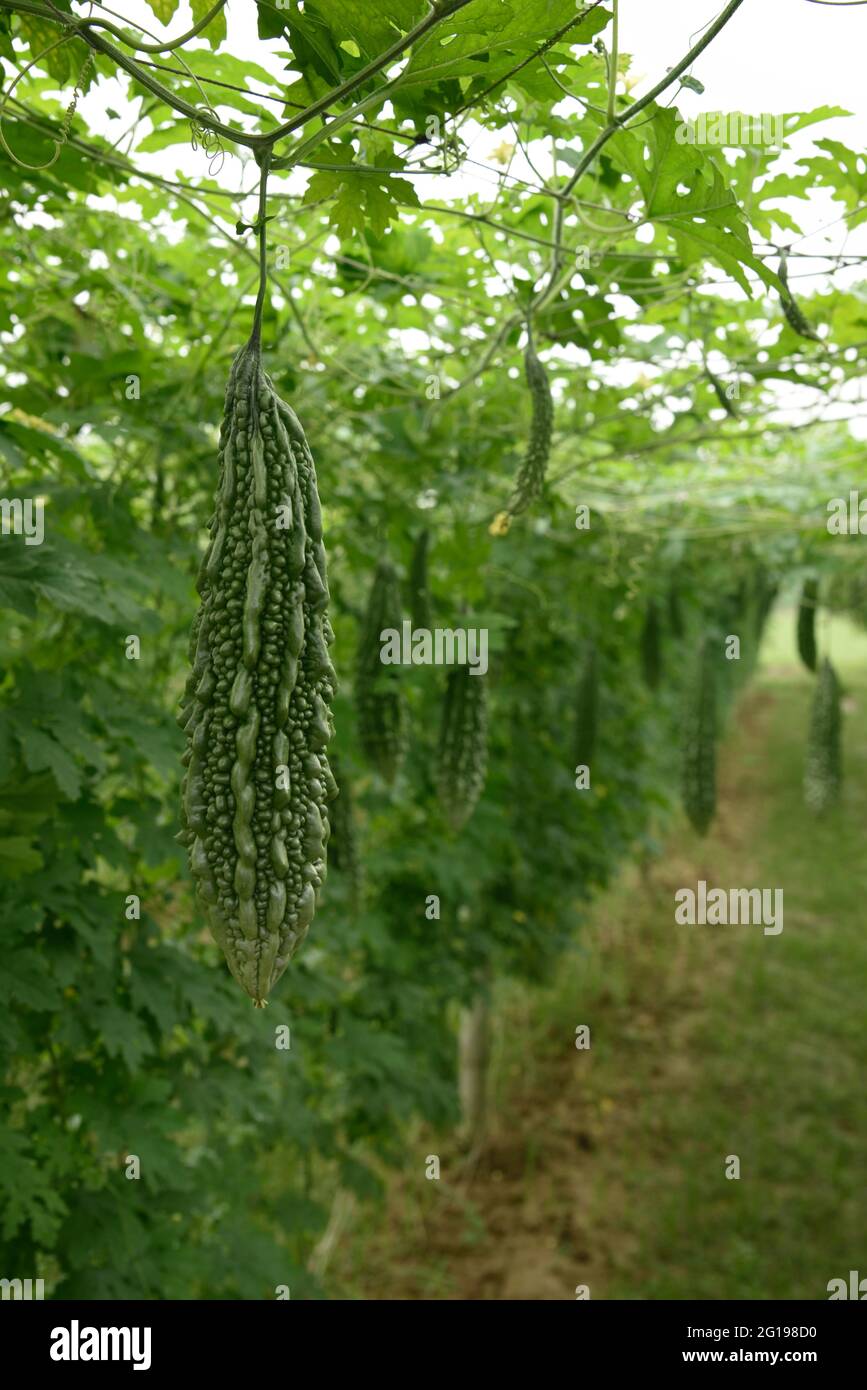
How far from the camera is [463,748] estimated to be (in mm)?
3139

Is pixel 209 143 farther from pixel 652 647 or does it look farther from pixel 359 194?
pixel 652 647

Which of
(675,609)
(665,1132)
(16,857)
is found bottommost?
(665,1132)

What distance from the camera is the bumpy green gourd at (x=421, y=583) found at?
3197 millimetres

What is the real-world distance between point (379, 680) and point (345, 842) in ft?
1.87

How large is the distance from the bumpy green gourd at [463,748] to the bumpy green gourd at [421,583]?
193 millimetres

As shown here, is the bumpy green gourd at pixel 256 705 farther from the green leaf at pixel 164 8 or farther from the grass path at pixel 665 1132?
the grass path at pixel 665 1132

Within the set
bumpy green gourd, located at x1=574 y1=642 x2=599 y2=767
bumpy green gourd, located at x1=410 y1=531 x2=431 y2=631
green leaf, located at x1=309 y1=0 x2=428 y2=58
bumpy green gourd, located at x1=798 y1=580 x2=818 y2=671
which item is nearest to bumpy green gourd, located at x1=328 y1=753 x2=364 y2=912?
bumpy green gourd, located at x1=410 y1=531 x2=431 y2=631

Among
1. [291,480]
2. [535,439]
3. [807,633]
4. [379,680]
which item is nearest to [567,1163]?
[807,633]

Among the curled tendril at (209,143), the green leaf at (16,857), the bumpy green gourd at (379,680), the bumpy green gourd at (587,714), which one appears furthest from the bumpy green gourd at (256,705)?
the bumpy green gourd at (587,714)

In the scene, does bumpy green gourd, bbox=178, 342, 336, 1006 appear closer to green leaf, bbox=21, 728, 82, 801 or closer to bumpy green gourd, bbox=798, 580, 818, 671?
green leaf, bbox=21, 728, 82, 801

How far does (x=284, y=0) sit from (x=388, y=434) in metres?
2.00

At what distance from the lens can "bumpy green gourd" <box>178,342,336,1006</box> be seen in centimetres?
117

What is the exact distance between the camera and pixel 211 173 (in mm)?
1582
